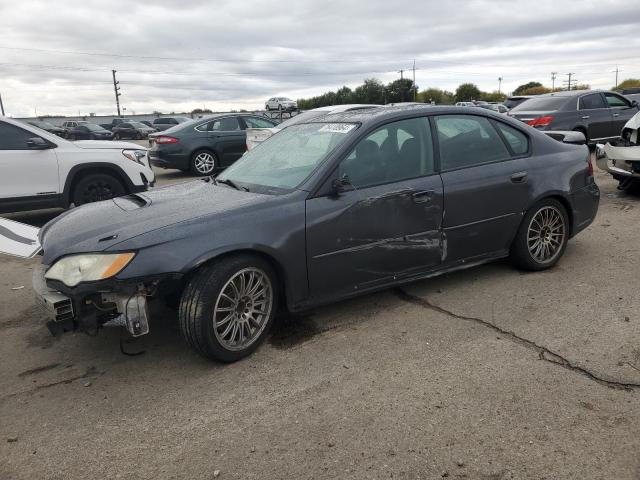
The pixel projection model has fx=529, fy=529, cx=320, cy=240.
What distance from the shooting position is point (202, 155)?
12.8m

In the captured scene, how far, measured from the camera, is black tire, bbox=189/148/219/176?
12.6m

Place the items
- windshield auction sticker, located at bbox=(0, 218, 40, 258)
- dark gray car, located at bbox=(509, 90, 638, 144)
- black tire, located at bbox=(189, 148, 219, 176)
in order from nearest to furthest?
windshield auction sticker, located at bbox=(0, 218, 40, 258)
dark gray car, located at bbox=(509, 90, 638, 144)
black tire, located at bbox=(189, 148, 219, 176)

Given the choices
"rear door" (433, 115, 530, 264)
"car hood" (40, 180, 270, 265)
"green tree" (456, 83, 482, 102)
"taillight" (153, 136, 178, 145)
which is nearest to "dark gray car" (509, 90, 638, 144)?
"rear door" (433, 115, 530, 264)

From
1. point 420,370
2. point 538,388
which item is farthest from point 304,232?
point 538,388

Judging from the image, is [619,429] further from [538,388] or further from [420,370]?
[420,370]

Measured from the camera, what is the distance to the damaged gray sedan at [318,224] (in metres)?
3.14

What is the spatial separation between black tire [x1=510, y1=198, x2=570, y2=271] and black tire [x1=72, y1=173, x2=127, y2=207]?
5836mm

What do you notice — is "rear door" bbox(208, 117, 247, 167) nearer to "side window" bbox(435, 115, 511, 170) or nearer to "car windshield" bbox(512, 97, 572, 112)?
"car windshield" bbox(512, 97, 572, 112)

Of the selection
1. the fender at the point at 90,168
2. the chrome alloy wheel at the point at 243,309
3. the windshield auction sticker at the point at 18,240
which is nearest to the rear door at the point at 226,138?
the fender at the point at 90,168

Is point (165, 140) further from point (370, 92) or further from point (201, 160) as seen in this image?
Result: point (370, 92)

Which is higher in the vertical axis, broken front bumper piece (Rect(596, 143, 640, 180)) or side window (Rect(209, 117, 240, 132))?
side window (Rect(209, 117, 240, 132))

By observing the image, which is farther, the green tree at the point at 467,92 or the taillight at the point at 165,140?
the green tree at the point at 467,92

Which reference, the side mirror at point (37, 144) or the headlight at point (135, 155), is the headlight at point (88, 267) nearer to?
the side mirror at point (37, 144)

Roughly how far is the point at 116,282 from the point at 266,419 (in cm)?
115
